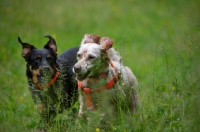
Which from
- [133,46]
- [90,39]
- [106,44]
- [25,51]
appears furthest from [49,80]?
[133,46]

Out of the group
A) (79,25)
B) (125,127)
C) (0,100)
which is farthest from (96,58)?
(79,25)

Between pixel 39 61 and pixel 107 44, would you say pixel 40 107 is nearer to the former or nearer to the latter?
pixel 39 61

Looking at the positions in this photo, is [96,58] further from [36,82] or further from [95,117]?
[36,82]

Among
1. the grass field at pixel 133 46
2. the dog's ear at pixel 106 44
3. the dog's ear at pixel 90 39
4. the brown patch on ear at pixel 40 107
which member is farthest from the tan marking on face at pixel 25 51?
the dog's ear at pixel 106 44

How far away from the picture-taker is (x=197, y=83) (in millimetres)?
5297

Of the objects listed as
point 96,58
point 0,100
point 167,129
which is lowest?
point 167,129

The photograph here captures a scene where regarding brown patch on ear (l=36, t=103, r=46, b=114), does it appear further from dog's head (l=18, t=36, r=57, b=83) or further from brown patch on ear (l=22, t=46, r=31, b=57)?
brown patch on ear (l=22, t=46, r=31, b=57)

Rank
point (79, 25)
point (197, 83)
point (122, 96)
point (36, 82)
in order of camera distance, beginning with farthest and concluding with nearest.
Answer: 1. point (79, 25)
2. point (36, 82)
3. point (197, 83)
4. point (122, 96)

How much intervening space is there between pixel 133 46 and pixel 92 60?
Result: 6.18 meters

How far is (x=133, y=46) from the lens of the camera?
10.9 m

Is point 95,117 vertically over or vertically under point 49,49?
under

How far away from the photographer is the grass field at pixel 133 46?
466 cm

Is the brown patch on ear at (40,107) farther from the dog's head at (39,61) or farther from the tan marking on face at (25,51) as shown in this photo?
the tan marking on face at (25,51)

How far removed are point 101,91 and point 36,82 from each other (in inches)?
50.8
